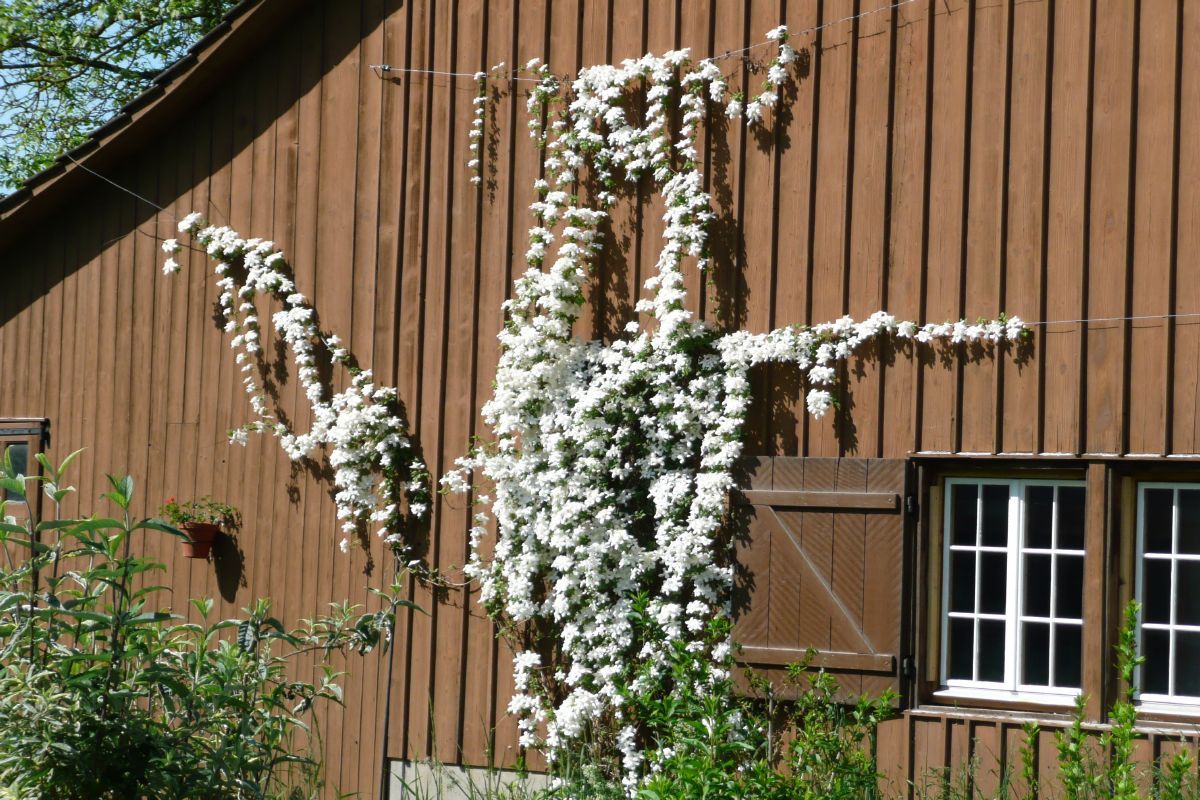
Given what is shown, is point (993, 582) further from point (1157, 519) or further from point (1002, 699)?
point (1157, 519)

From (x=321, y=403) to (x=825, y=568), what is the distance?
3485mm

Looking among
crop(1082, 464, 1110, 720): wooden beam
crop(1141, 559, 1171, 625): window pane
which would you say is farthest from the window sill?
crop(1141, 559, 1171, 625): window pane

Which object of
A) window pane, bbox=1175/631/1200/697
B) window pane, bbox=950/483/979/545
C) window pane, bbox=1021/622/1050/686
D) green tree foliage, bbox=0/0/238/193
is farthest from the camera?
green tree foliage, bbox=0/0/238/193

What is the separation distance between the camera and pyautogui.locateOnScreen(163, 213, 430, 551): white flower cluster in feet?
26.5

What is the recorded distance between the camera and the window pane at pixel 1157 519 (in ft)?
19.9

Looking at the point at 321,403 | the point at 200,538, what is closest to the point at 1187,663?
the point at 321,403

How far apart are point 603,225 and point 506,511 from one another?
1.73 m

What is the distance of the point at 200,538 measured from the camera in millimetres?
8695

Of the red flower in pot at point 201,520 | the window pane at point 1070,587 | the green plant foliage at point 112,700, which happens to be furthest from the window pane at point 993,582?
the red flower in pot at point 201,520

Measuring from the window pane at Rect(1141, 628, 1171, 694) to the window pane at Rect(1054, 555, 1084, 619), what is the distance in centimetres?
32

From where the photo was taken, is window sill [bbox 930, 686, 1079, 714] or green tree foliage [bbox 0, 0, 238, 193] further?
green tree foliage [bbox 0, 0, 238, 193]

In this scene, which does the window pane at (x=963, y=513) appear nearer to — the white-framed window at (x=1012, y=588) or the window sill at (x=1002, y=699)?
the white-framed window at (x=1012, y=588)

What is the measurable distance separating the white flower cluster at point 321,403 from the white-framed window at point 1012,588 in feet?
10.4

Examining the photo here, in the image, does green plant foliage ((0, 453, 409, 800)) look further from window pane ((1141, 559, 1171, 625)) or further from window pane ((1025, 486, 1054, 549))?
window pane ((1141, 559, 1171, 625))
